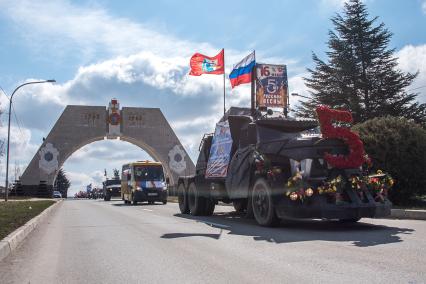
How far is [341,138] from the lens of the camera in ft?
34.1

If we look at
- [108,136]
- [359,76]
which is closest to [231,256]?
[359,76]

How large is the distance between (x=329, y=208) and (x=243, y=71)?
10655mm

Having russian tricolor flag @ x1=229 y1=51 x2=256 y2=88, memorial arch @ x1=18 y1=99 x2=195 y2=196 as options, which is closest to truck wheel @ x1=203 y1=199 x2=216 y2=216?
russian tricolor flag @ x1=229 y1=51 x2=256 y2=88

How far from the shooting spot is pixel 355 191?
1019 centimetres

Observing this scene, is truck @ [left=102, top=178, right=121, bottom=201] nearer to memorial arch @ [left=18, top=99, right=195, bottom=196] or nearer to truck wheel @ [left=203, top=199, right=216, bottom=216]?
memorial arch @ [left=18, top=99, right=195, bottom=196]

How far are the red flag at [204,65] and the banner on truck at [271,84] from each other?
4409mm

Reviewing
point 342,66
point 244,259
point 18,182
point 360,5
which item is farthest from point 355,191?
point 18,182

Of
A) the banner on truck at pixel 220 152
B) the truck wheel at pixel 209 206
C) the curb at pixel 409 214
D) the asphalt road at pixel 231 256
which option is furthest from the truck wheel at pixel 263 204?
the truck wheel at pixel 209 206

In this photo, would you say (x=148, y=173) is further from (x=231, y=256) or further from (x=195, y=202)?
(x=231, y=256)

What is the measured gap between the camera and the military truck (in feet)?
32.5

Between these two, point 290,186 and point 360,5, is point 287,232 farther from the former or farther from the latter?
point 360,5

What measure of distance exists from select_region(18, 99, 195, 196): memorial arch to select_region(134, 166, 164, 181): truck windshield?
32.3m

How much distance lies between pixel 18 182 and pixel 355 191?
185ft

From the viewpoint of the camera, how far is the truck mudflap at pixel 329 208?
9.80 meters
